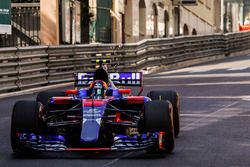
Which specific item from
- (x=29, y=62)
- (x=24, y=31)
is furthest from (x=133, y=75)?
(x=24, y=31)

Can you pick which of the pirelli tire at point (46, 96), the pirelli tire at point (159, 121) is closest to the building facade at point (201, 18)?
the pirelli tire at point (46, 96)

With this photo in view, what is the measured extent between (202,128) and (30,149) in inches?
162

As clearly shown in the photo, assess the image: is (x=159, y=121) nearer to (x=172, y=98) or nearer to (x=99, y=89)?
(x=99, y=89)

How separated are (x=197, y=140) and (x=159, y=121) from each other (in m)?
1.89

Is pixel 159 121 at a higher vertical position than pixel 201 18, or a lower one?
lower

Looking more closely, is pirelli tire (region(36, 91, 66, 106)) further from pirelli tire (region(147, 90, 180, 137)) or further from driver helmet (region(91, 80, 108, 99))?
pirelli tire (region(147, 90, 180, 137))

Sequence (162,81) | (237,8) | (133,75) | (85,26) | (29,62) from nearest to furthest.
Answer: (133,75) → (29,62) → (162,81) → (85,26) → (237,8)

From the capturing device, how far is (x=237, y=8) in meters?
74.7

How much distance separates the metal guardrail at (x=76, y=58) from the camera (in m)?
22.0

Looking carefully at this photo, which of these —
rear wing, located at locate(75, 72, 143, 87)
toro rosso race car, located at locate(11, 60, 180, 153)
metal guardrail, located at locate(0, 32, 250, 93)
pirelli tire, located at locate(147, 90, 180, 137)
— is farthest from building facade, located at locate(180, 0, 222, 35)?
toro rosso race car, located at locate(11, 60, 180, 153)

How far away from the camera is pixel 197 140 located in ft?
39.2

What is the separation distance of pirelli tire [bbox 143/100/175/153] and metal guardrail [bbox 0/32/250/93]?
9.44 meters

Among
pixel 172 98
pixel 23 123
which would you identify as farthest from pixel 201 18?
pixel 23 123

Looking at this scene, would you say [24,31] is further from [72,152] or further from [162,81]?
[72,152]
